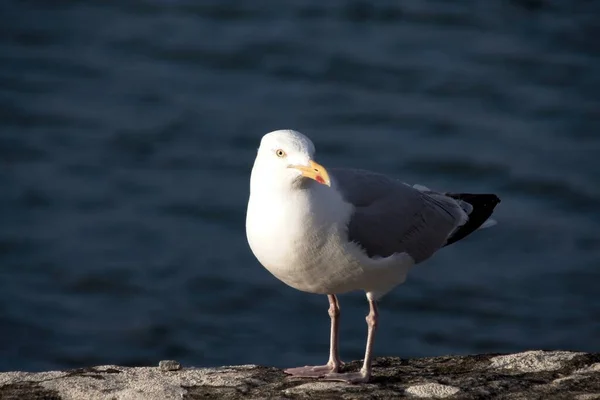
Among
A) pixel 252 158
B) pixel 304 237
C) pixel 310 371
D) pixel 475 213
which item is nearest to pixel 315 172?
pixel 304 237

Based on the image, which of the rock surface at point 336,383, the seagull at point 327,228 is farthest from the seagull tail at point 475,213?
the rock surface at point 336,383

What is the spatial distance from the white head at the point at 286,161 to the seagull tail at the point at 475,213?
72.6 inches

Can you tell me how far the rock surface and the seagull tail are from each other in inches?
52.1

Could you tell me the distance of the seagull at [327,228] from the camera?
5996 mm

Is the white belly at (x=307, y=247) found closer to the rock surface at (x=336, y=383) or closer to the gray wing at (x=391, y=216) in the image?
the gray wing at (x=391, y=216)

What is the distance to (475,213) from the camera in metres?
7.80

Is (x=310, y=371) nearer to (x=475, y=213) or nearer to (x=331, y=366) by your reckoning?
(x=331, y=366)

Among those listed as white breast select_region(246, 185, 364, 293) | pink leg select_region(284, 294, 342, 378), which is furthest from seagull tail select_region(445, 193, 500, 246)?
white breast select_region(246, 185, 364, 293)

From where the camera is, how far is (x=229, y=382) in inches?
233

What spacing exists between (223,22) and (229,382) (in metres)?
Result: 10.1

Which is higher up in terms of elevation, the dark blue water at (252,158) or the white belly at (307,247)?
the dark blue water at (252,158)

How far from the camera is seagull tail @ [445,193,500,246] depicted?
7645mm

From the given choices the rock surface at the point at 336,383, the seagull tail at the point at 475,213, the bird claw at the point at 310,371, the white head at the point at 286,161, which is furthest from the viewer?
the seagull tail at the point at 475,213

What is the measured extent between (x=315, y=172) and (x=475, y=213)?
2244 millimetres
